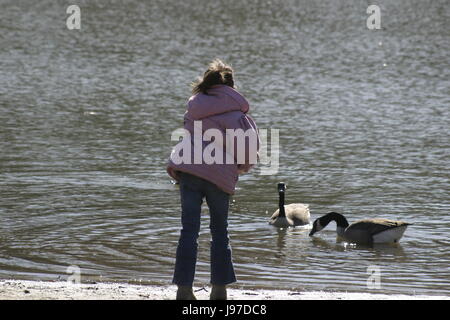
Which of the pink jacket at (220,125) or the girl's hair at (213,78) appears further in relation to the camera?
the girl's hair at (213,78)

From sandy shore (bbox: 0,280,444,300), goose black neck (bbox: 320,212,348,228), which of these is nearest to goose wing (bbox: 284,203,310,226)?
goose black neck (bbox: 320,212,348,228)

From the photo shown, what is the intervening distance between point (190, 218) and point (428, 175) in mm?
8238

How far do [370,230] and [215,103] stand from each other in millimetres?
4622

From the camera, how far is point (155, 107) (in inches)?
802

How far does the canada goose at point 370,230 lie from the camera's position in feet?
36.4

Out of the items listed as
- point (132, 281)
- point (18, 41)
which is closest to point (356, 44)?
point (18, 41)

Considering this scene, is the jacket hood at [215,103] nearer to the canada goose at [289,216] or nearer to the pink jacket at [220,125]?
the pink jacket at [220,125]

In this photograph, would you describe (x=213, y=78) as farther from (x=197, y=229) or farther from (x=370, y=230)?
(x=370, y=230)

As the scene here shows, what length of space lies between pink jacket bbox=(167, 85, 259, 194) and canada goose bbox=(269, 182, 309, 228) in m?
4.79

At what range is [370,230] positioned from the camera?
37.2 ft

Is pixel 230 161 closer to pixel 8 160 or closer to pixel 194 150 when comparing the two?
pixel 194 150

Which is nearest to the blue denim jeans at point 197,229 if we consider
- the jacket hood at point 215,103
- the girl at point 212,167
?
the girl at point 212,167

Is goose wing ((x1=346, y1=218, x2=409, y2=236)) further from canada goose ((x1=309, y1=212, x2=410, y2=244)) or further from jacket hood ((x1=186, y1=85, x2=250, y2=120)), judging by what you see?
jacket hood ((x1=186, y1=85, x2=250, y2=120))

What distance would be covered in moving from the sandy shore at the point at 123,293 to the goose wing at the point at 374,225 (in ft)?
8.62
